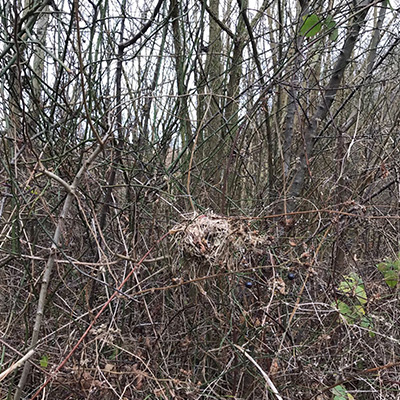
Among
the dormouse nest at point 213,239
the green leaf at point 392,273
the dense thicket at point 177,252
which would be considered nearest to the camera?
the dormouse nest at point 213,239

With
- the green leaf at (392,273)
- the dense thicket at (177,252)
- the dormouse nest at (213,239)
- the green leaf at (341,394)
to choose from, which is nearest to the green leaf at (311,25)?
the dense thicket at (177,252)

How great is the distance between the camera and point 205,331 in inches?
97.4

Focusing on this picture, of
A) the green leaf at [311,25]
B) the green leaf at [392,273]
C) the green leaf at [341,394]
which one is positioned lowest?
the green leaf at [341,394]

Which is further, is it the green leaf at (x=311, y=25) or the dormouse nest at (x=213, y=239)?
the green leaf at (x=311, y=25)

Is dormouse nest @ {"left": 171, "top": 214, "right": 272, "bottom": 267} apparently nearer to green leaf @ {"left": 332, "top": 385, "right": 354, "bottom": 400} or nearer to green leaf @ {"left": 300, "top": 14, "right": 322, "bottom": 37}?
green leaf @ {"left": 332, "top": 385, "right": 354, "bottom": 400}

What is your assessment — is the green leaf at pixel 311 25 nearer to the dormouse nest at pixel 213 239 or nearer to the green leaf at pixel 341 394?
the dormouse nest at pixel 213 239

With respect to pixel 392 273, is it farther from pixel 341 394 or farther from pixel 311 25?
pixel 311 25

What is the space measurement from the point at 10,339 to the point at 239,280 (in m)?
1.64

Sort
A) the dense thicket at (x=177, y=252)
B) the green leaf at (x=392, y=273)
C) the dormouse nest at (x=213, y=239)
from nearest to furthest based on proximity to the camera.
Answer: the dormouse nest at (x=213, y=239) < the dense thicket at (x=177, y=252) < the green leaf at (x=392, y=273)

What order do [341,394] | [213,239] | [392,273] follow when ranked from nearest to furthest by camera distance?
[213,239], [341,394], [392,273]

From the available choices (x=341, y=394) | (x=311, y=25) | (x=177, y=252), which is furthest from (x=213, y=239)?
(x=311, y=25)

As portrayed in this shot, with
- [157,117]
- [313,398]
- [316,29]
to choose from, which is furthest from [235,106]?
[313,398]

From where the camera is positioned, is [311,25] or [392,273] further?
[392,273]

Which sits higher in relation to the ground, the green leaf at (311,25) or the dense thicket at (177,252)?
the green leaf at (311,25)
